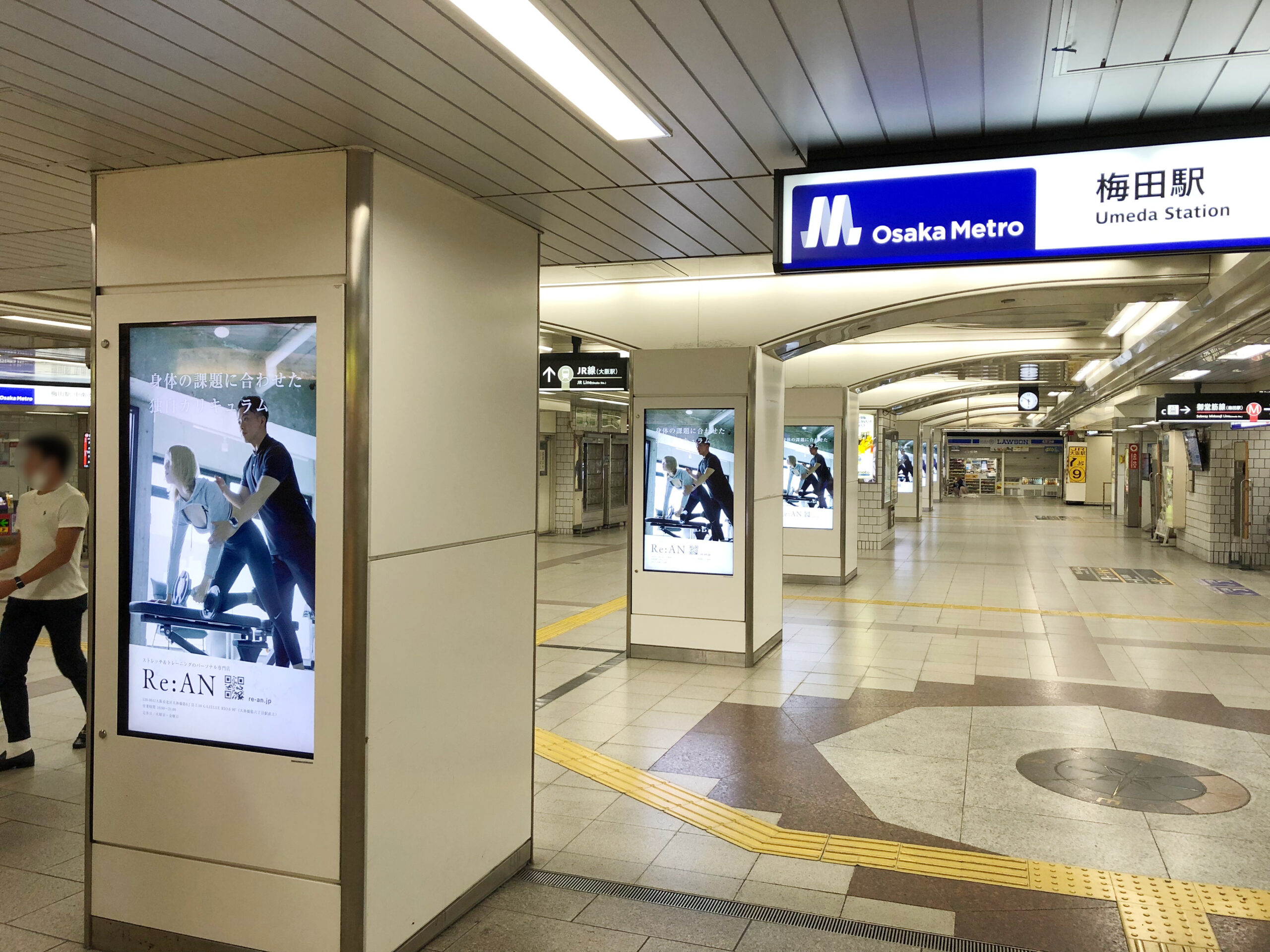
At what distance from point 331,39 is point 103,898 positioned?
311cm

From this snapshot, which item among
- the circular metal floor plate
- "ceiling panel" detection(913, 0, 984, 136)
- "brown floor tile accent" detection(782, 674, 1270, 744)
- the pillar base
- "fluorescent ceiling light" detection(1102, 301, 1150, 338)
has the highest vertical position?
"fluorescent ceiling light" detection(1102, 301, 1150, 338)

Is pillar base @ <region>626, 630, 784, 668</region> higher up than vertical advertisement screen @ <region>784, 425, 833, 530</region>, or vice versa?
vertical advertisement screen @ <region>784, 425, 833, 530</region>

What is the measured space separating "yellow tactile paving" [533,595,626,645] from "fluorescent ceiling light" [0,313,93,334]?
5.34 metres

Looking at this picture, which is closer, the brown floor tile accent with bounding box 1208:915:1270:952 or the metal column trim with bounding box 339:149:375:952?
the metal column trim with bounding box 339:149:375:952

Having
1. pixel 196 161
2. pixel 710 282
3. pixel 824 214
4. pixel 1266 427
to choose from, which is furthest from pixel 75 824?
pixel 1266 427

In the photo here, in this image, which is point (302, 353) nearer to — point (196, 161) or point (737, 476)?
point (196, 161)

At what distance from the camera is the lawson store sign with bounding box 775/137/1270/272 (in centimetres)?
304

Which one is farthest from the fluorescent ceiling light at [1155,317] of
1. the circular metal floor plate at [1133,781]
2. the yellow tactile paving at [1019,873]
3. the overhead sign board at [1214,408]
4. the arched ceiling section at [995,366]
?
the yellow tactile paving at [1019,873]

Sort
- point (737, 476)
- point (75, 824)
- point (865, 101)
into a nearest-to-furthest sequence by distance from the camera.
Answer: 1. point (865, 101)
2. point (75, 824)
3. point (737, 476)

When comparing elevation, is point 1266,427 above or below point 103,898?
above

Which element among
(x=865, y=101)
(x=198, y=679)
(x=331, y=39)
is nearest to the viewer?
(x=331, y=39)

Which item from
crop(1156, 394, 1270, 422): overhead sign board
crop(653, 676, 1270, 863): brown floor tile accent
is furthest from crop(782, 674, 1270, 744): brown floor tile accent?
crop(1156, 394, 1270, 422): overhead sign board

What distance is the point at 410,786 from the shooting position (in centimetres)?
336

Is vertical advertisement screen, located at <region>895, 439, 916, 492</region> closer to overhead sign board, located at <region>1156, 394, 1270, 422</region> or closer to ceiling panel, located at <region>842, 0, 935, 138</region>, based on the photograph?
overhead sign board, located at <region>1156, 394, 1270, 422</region>
